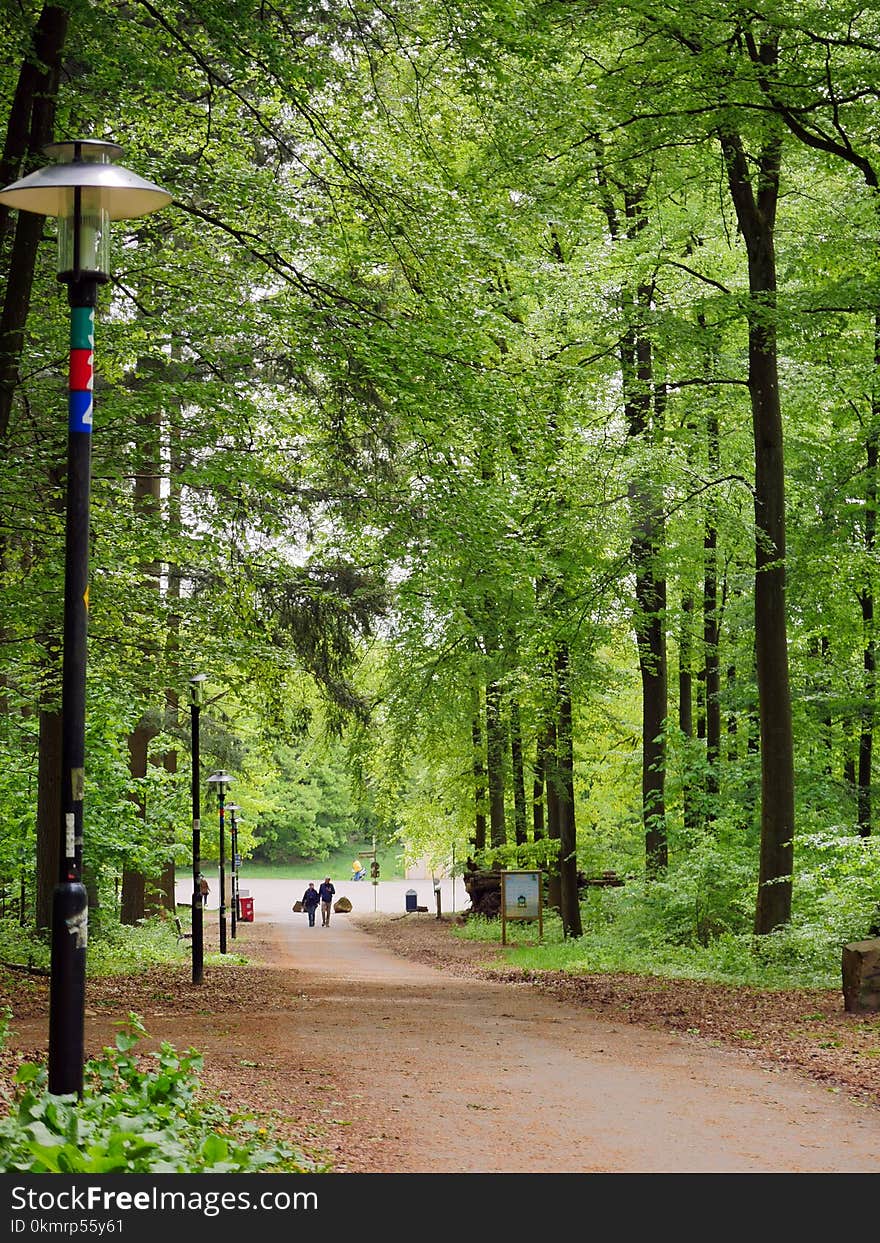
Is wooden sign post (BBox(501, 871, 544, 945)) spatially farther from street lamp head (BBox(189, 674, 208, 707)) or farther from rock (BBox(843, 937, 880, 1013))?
rock (BBox(843, 937, 880, 1013))

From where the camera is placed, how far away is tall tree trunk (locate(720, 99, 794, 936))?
16.7 meters

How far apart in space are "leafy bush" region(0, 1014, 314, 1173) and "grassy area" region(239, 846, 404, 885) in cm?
8625

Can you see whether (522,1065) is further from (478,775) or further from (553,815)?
(478,775)

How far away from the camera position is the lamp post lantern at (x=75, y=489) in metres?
6.50

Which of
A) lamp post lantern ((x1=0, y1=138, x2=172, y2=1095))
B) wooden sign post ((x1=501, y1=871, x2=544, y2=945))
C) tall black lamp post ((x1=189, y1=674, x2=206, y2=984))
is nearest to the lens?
lamp post lantern ((x1=0, y1=138, x2=172, y2=1095))

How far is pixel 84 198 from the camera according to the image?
23.0 feet

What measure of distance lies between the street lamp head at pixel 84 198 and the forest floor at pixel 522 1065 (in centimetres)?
471

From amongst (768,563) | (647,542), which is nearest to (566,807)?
(647,542)

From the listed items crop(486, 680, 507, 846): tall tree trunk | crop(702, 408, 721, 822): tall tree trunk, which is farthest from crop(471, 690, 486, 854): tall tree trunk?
crop(702, 408, 721, 822): tall tree trunk

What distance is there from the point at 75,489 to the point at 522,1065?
6.15 meters

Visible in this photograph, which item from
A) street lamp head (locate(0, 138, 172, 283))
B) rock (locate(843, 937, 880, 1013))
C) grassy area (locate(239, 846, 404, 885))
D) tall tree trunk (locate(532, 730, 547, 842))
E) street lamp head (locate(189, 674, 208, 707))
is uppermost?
street lamp head (locate(0, 138, 172, 283))

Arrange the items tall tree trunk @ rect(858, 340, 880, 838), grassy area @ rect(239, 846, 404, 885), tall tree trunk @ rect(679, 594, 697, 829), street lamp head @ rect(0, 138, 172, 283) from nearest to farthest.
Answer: street lamp head @ rect(0, 138, 172, 283)
tall tree trunk @ rect(858, 340, 880, 838)
tall tree trunk @ rect(679, 594, 697, 829)
grassy area @ rect(239, 846, 404, 885)
